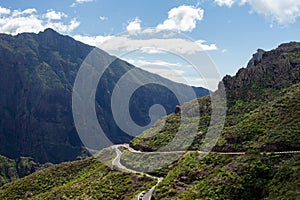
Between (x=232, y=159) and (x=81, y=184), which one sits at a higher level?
(x=232, y=159)

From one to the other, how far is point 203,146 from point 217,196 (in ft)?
83.5

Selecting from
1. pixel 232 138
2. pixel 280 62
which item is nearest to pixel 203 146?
pixel 232 138

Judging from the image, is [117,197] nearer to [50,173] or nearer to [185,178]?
[185,178]

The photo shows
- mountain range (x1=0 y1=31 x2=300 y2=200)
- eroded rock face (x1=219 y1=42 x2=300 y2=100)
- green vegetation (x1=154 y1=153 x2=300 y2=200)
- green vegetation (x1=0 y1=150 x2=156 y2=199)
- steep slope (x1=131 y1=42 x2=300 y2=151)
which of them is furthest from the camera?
eroded rock face (x1=219 y1=42 x2=300 y2=100)

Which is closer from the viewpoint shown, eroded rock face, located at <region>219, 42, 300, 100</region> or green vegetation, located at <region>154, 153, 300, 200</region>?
green vegetation, located at <region>154, 153, 300, 200</region>

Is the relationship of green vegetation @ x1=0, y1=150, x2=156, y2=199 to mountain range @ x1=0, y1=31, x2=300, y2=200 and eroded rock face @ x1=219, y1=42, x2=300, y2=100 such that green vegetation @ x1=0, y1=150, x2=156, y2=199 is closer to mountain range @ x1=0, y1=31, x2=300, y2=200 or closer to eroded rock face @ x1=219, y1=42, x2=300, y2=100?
mountain range @ x1=0, y1=31, x2=300, y2=200

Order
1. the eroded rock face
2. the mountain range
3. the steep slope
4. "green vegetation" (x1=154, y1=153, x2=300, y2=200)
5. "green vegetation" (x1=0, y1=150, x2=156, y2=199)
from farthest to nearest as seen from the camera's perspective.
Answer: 1. the eroded rock face
2. "green vegetation" (x1=0, y1=150, x2=156, y2=199)
3. the steep slope
4. the mountain range
5. "green vegetation" (x1=154, y1=153, x2=300, y2=200)

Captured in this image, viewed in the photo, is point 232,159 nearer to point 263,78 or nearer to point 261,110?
point 261,110

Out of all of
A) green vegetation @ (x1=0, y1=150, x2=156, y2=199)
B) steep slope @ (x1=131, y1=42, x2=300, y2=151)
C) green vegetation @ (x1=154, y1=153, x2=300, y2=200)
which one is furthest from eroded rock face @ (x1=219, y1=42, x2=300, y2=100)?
green vegetation @ (x1=0, y1=150, x2=156, y2=199)

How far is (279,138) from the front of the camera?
6094 cm

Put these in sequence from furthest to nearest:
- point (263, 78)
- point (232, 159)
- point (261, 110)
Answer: point (263, 78) < point (261, 110) < point (232, 159)

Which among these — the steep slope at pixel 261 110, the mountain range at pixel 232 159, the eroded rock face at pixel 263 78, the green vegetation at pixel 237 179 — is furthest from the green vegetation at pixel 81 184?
the eroded rock face at pixel 263 78

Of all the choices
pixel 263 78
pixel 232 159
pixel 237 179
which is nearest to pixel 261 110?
pixel 232 159

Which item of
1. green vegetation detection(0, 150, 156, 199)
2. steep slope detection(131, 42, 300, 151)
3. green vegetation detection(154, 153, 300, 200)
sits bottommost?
green vegetation detection(0, 150, 156, 199)
